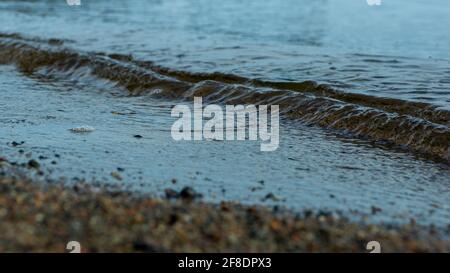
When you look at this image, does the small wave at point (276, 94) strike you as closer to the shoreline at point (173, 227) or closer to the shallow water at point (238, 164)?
the shallow water at point (238, 164)

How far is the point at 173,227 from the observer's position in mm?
3828

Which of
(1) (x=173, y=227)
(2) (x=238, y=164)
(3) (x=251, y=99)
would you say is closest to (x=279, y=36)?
(3) (x=251, y=99)

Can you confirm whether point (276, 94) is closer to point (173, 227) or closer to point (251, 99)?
point (251, 99)

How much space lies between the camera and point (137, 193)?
4473 mm

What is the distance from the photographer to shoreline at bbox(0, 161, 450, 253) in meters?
3.61

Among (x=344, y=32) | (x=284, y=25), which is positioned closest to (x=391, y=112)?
(x=344, y=32)

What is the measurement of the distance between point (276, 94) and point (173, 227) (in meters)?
4.69

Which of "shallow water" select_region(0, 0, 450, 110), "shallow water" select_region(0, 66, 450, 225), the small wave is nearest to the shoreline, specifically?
"shallow water" select_region(0, 66, 450, 225)

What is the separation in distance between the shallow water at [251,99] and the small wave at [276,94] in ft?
0.07

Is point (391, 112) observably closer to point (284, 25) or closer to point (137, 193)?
point (137, 193)

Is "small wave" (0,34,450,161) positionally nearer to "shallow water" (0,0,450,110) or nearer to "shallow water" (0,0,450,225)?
"shallow water" (0,0,450,225)

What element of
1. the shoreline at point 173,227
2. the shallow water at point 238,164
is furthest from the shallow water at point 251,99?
the shoreline at point 173,227

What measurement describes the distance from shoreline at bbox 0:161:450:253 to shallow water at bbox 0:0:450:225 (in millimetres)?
260

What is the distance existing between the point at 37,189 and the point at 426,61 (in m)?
7.05
